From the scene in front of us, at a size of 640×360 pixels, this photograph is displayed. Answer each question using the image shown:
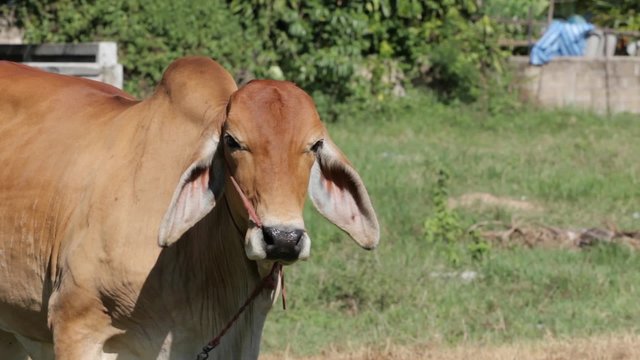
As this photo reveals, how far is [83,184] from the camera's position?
4.36m

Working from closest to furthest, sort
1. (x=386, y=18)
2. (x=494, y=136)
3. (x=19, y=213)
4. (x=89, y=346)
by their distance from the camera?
(x=89, y=346)
(x=19, y=213)
(x=494, y=136)
(x=386, y=18)

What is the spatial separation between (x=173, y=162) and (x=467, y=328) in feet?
10.8

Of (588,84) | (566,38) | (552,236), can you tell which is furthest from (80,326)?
(566,38)

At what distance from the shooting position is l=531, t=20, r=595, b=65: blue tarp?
58.0ft

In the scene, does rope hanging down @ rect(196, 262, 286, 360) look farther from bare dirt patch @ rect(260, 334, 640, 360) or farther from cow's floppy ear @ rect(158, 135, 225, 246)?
bare dirt patch @ rect(260, 334, 640, 360)

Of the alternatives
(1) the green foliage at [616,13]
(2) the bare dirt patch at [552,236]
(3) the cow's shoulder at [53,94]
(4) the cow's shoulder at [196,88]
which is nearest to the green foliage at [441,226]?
(2) the bare dirt patch at [552,236]

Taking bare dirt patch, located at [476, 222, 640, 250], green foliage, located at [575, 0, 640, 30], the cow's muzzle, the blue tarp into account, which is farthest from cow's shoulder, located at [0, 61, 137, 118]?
green foliage, located at [575, 0, 640, 30]

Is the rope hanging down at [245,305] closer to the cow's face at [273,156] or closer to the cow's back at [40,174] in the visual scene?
the cow's face at [273,156]

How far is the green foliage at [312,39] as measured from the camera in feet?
46.9

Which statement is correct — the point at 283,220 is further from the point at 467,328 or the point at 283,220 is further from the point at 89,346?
the point at 467,328

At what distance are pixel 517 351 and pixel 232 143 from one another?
9.42ft

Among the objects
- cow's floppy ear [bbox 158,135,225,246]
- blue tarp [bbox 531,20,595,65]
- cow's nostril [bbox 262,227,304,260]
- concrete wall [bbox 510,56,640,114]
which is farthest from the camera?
blue tarp [bbox 531,20,595,65]

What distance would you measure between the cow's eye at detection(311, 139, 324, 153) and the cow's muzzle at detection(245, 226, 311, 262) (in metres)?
0.34

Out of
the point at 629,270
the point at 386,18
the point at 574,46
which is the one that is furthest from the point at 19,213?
the point at 574,46
